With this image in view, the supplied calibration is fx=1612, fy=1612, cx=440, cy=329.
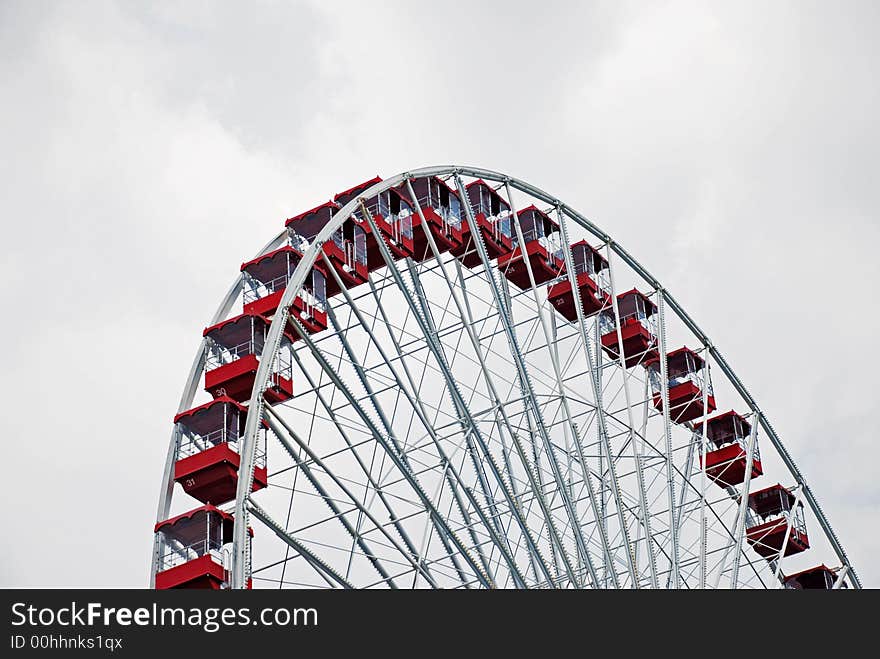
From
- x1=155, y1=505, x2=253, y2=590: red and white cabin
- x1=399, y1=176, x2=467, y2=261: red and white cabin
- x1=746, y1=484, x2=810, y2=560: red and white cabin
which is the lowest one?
x1=155, y1=505, x2=253, y2=590: red and white cabin

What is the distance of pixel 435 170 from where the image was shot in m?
27.5

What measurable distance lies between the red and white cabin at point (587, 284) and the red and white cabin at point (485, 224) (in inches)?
79.9

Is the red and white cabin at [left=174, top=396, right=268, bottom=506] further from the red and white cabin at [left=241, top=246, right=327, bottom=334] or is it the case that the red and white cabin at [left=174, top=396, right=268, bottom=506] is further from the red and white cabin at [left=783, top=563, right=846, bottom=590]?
the red and white cabin at [left=783, top=563, right=846, bottom=590]

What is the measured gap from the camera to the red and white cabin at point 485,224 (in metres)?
29.4

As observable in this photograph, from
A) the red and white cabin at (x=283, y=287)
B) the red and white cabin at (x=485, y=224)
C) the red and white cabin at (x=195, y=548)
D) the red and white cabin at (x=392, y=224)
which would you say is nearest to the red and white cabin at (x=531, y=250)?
the red and white cabin at (x=485, y=224)

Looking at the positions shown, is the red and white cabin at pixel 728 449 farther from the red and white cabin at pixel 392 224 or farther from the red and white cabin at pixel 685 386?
the red and white cabin at pixel 392 224

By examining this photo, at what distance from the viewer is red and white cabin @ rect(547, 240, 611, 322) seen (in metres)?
31.9

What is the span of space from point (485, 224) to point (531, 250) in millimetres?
1425

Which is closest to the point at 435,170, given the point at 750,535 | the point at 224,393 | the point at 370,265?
the point at 370,265

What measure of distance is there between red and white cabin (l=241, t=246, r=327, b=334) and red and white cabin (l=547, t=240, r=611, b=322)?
25.0ft

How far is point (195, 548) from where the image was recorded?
863 inches

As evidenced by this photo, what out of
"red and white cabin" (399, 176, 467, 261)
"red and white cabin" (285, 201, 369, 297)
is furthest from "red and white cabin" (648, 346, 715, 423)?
"red and white cabin" (285, 201, 369, 297)

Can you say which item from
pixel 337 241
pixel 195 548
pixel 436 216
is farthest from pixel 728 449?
pixel 195 548

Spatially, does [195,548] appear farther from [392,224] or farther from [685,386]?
[685,386]
